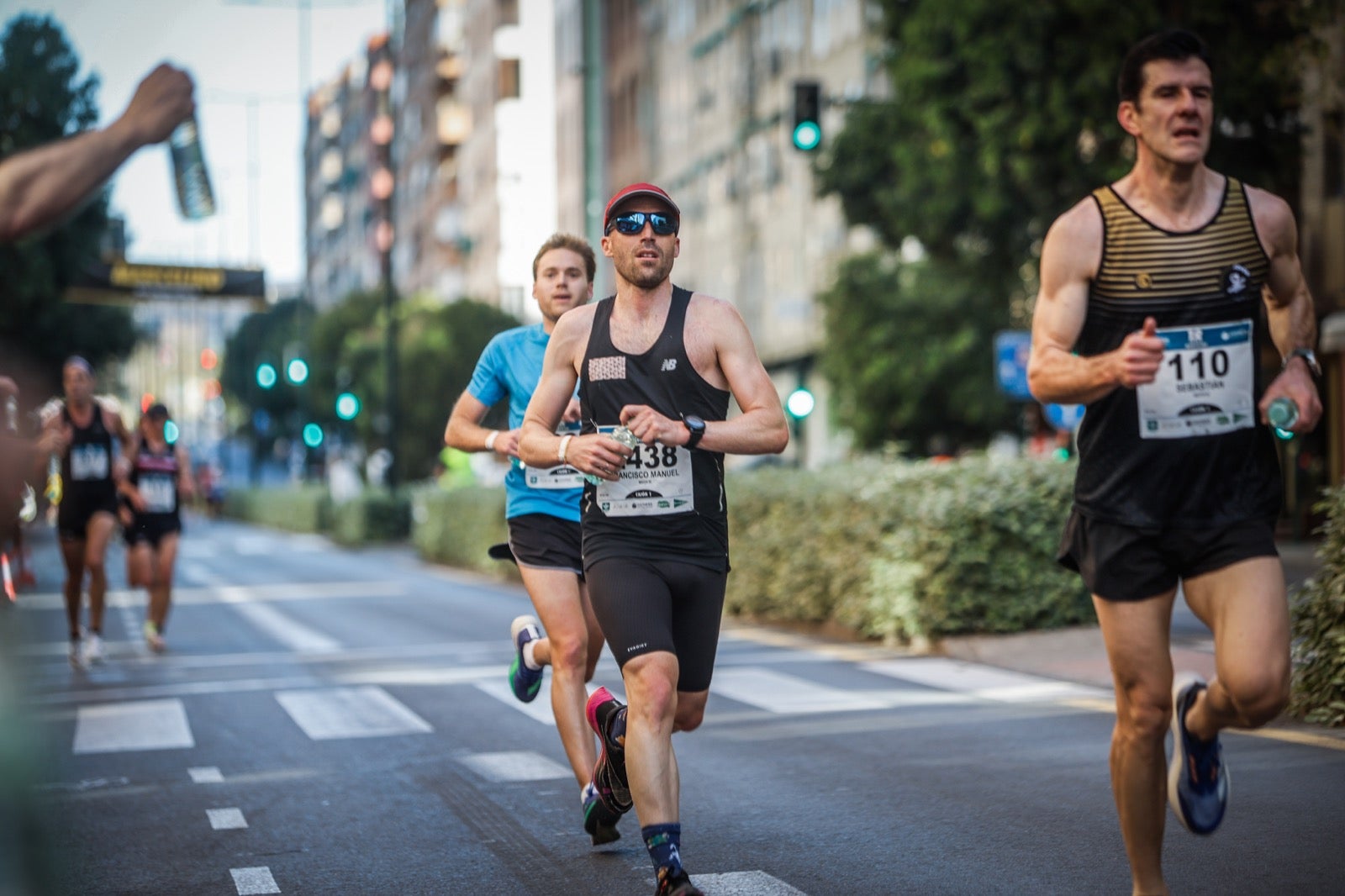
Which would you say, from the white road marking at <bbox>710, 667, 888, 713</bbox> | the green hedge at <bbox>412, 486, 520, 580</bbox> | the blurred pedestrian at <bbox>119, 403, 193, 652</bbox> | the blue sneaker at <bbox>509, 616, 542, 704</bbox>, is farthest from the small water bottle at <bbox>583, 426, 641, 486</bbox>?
the green hedge at <bbox>412, 486, 520, 580</bbox>

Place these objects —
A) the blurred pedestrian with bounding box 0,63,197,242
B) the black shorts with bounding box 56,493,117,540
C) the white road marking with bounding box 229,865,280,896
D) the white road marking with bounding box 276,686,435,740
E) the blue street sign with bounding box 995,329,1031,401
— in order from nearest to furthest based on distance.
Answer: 1. the blurred pedestrian with bounding box 0,63,197,242
2. the white road marking with bounding box 229,865,280,896
3. the white road marking with bounding box 276,686,435,740
4. the black shorts with bounding box 56,493,117,540
5. the blue street sign with bounding box 995,329,1031,401

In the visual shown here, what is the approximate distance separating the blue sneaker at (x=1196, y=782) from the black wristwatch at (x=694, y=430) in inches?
59.5

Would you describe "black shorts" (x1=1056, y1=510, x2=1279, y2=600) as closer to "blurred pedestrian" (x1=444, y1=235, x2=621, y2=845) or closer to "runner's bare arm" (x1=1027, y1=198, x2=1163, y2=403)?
"runner's bare arm" (x1=1027, y1=198, x2=1163, y2=403)

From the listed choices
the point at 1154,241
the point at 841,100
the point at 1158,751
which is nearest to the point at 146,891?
the point at 1158,751

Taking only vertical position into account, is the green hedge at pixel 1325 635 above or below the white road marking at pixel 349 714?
above

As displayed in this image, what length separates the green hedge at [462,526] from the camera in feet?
91.4

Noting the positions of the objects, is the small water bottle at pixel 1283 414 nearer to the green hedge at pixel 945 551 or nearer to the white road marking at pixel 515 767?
the white road marking at pixel 515 767

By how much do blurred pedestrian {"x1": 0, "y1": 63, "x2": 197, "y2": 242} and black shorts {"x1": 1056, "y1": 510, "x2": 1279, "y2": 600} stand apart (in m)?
2.50

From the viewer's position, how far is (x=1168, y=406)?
4.90m

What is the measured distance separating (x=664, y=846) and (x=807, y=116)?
579 inches

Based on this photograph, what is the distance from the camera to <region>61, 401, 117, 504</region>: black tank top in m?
15.0

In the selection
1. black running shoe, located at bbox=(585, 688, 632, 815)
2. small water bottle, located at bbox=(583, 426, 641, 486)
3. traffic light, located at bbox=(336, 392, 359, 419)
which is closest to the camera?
small water bottle, located at bbox=(583, 426, 641, 486)

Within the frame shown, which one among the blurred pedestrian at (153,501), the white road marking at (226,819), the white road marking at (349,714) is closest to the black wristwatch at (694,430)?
the white road marking at (226,819)

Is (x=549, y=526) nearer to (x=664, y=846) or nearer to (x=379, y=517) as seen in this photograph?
(x=664, y=846)
